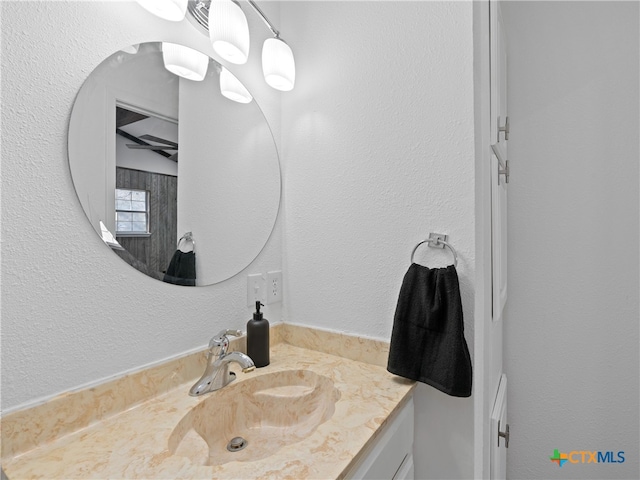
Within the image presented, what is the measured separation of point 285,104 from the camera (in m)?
1.33

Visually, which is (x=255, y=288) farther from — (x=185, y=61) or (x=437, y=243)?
(x=185, y=61)

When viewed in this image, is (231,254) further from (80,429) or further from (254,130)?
(80,429)

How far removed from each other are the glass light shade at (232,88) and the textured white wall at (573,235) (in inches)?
42.2

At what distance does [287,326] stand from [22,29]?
1102 millimetres

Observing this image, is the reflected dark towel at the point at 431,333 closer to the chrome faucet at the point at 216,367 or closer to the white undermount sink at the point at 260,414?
the white undermount sink at the point at 260,414

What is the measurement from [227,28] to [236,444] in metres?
1.16

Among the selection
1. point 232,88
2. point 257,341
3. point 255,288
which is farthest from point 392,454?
point 232,88

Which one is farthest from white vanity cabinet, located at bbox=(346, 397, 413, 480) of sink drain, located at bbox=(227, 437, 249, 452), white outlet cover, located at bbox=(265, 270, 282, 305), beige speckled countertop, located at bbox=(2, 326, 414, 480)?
white outlet cover, located at bbox=(265, 270, 282, 305)

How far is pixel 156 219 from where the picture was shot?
0.90 metres

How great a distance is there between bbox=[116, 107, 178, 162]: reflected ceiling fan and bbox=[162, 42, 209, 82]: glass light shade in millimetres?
179

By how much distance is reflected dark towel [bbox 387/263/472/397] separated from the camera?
2.97ft

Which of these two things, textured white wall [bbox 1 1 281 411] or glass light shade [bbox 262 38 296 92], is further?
glass light shade [bbox 262 38 296 92]

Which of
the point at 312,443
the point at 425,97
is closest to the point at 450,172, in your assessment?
the point at 425,97

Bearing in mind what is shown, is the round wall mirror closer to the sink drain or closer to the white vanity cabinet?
the sink drain
